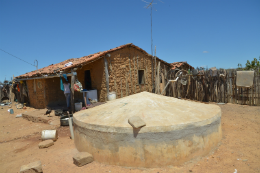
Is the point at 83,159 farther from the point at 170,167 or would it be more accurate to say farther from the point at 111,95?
the point at 111,95

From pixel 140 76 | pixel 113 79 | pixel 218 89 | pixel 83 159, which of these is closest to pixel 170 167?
pixel 83 159

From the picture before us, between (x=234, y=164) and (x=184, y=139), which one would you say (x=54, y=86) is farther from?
(x=234, y=164)

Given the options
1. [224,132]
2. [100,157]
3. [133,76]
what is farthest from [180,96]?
[100,157]

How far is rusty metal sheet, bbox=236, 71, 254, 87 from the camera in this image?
781cm

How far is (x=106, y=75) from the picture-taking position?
8.24m

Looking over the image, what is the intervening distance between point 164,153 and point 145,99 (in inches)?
Result: 67.6

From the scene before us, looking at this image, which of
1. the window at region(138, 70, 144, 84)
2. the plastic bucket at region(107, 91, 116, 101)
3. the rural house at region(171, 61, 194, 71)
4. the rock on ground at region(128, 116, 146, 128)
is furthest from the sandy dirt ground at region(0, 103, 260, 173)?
the rural house at region(171, 61, 194, 71)

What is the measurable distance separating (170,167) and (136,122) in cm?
113

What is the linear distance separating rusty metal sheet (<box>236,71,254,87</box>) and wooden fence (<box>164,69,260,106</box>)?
0.91ft

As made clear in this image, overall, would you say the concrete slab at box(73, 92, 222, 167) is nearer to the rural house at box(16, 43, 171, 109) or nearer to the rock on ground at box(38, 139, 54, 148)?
Answer: the rock on ground at box(38, 139, 54, 148)

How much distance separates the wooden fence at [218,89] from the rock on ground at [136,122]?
24.3 feet

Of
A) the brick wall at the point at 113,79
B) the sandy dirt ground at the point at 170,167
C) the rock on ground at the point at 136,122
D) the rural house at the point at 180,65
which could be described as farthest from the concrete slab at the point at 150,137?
the rural house at the point at 180,65

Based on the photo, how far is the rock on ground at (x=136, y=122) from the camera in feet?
10.6

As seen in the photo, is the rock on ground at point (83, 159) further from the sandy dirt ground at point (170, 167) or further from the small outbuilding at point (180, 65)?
the small outbuilding at point (180, 65)
